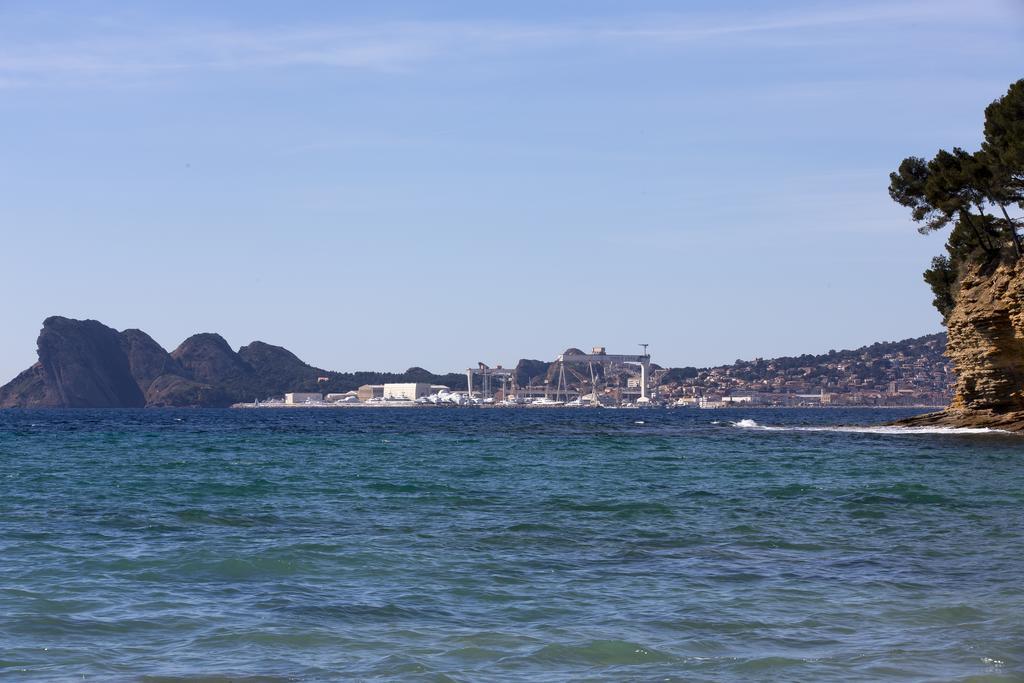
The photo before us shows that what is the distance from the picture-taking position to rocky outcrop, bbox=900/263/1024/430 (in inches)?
1909

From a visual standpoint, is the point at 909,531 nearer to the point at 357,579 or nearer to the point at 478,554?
the point at 478,554

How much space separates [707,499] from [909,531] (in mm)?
5586

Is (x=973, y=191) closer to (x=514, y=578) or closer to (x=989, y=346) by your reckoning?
(x=989, y=346)

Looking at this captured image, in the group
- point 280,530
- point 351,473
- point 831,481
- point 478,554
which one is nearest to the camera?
point 478,554

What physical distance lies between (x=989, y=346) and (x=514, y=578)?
42.4 metres

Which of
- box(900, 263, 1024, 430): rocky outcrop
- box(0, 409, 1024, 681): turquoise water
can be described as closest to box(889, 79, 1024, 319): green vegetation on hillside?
box(900, 263, 1024, 430): rocky outcrop

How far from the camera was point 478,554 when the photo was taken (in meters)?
15.2

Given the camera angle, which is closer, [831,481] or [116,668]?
[116,668]

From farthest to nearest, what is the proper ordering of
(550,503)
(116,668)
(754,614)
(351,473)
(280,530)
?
(351,473), (550,503), (280,530), (754,614), (116,668)

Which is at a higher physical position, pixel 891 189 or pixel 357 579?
pixel 891 189

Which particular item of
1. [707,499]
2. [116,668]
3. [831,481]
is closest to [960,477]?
[831,481]

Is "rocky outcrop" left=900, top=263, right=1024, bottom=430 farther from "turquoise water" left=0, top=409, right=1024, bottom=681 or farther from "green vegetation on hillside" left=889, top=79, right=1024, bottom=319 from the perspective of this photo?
"turquoise water" left=0, top=409, right=1024, bottom=681

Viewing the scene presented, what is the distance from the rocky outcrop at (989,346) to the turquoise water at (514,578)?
22740 millimetres

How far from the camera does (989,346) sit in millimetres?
50469
